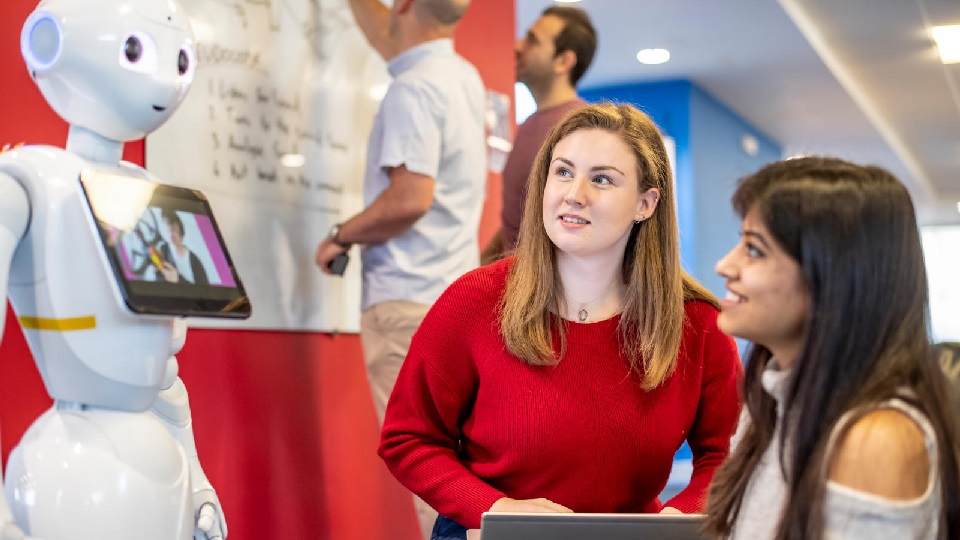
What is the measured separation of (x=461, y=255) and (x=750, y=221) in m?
2.00

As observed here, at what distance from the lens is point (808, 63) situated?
7.62 m

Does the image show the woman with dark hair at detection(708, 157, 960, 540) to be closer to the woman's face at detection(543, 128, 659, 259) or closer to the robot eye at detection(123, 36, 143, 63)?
the woman's face at detection(543, 128, 659, 259)

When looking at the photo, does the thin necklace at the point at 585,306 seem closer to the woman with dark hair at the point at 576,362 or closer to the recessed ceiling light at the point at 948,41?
the woman with dark hair at the point at 576,362

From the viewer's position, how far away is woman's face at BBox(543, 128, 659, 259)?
79.7 inches

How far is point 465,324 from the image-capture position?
207 cm

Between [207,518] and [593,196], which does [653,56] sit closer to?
[593,196]

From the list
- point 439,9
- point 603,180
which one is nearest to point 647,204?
point 603,180

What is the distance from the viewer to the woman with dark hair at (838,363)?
1.20 meters

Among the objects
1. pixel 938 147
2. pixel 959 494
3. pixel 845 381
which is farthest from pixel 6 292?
pixel 938 147

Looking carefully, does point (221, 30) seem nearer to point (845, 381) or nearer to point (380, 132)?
point (380, 132)

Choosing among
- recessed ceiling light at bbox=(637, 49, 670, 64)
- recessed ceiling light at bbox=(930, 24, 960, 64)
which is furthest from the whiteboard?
recessed ceiling light at bbox=(930, 24, 960, 64)

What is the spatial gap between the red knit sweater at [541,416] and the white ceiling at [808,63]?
4417mm

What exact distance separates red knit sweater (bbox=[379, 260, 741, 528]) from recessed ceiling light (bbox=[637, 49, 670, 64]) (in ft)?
18.0

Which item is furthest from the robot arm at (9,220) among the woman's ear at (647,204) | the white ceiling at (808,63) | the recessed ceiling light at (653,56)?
the recessed ceiling light at (653,56)
